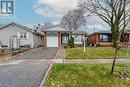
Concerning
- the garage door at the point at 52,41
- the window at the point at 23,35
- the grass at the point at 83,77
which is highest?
the window at the point at 23,35

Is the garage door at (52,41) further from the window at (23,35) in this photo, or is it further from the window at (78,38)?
the window at (78,38)

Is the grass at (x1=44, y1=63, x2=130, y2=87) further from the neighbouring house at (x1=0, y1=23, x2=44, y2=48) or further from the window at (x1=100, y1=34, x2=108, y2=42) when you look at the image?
the window at (x1=100, y1=34, x2=108, y2=42)

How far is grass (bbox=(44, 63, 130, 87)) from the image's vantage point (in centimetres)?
1101

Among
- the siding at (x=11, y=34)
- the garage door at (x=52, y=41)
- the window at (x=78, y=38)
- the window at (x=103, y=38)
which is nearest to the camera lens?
the garage door at (x=52, y=41)

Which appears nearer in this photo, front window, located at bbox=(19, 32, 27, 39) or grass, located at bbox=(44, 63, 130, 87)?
grass, located at bbox=(44, 63, 130, 87)

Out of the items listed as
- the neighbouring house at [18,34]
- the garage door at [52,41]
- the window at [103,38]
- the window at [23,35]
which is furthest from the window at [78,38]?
the window at [23,35]

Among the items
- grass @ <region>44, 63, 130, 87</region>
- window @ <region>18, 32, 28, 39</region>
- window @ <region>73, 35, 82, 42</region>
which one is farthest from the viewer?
window @ <region>73, 35, 82, 42</region>

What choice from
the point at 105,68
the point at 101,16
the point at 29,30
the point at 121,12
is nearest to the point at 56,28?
the point at 29,30

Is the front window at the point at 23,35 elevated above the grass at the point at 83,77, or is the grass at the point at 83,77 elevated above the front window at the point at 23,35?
the front window at the point at 23,35

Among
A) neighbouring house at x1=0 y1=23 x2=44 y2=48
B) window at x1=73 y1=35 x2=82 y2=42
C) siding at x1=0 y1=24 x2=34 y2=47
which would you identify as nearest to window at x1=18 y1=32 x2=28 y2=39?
neighbouring house at x1=0 y1=23 x2=44 y2=48

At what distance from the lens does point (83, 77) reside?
12.0 m

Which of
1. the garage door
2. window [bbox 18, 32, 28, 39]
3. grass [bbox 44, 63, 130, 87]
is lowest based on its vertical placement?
grass [bbox 44, 63, 130, 87]

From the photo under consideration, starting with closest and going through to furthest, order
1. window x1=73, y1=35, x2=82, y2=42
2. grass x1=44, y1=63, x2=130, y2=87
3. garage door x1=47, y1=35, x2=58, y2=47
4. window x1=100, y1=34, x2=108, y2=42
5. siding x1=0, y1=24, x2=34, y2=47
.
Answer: grass x1=44, y1=63, x2=130, y2=87 < garage door x1=47, y1=35, x2=58, y2=47 < siding x1=0, y1=24, x2=34, y2=47 < window x1=100, y1=34, x2=108, y2=42 < window x1=73, y1=35, x2=82, y2=42

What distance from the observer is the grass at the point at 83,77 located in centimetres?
1101
